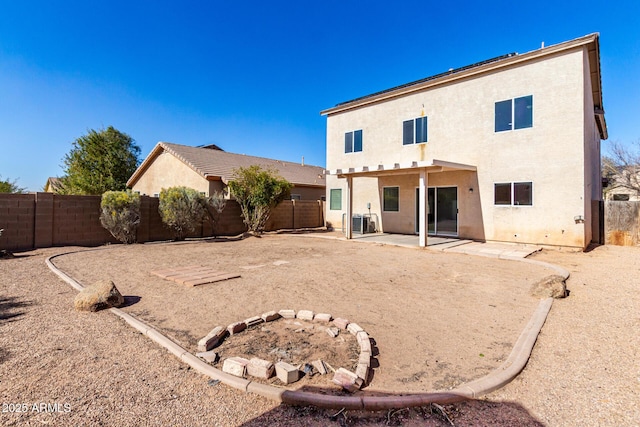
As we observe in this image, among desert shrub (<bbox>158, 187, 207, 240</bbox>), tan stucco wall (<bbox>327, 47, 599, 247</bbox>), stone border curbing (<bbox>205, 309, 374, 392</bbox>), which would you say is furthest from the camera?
desert shrub (<bbox>158, 187, 207, 240</bbox>)

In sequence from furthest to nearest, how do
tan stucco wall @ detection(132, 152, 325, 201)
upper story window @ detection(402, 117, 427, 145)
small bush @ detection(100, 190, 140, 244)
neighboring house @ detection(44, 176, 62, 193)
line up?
neighboring house @ detection(44, 176, 62, 193) → tan stucco wall @ detection(132, 152, 325, 201) → upper story window @ detection(402, 117, 427, 145) → small bush @ detection(100, 190, 140, 244)

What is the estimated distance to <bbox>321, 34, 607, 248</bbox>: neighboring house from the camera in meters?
10.7

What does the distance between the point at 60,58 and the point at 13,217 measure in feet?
26.3

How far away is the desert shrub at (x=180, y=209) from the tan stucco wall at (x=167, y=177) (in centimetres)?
512

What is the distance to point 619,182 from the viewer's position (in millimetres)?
27125

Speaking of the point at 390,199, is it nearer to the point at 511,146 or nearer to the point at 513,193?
the point at 513,193

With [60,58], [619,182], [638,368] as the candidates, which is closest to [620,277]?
[638,368]

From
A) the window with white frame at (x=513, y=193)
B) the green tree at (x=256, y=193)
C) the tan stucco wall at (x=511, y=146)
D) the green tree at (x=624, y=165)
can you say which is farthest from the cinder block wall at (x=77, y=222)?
the green tree at (x=624, y=165)

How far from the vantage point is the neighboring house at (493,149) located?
10727 mm

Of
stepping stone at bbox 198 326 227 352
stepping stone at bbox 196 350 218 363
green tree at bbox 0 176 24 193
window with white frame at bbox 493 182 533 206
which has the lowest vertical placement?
stepping stone at bbox 196 350 218 363

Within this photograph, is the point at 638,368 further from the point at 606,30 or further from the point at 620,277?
the point at 606,30

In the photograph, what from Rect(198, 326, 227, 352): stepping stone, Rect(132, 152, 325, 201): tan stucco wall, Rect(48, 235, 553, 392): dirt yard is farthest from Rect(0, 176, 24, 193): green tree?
Rect(198, 326, 227, 352): stepping stone

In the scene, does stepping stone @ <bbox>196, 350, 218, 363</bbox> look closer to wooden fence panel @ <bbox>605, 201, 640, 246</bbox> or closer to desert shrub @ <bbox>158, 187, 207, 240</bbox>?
desert shrub @ <bbox>158, 187, 207, 240</bbox>

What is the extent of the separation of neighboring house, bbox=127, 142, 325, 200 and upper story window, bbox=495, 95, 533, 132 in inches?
499
